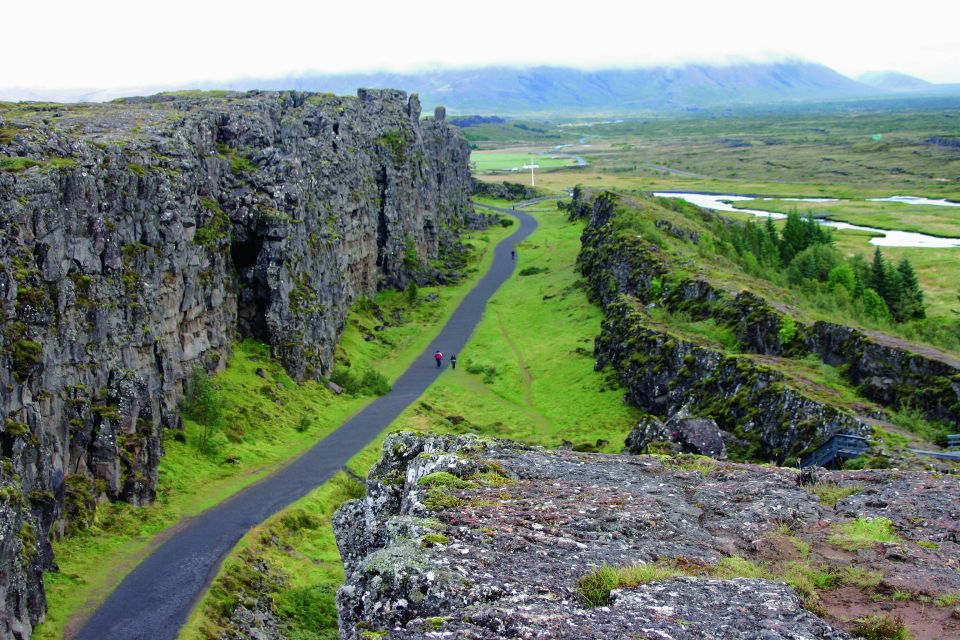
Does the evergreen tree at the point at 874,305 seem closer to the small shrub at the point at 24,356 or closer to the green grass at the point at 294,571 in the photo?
the green grass at the point at 294,571

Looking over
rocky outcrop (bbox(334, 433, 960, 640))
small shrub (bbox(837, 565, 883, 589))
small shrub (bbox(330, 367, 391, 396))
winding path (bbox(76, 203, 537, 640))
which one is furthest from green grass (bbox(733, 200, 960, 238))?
small shrub (bbox(837, 565, 883, 589))

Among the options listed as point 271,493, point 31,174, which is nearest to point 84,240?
point 31,174

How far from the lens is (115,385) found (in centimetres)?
4456

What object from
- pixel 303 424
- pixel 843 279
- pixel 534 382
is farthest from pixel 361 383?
pixel 843 279

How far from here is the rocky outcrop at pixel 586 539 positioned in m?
17.7

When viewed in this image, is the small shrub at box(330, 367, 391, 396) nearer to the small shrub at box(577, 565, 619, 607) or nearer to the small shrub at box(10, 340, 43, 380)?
the small shrub at box(10, 340, 43, 380)

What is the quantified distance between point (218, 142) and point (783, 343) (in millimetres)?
44283

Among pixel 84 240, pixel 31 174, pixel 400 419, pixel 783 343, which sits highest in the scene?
pixel 31 174

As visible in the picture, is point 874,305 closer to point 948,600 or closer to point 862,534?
point 862,534

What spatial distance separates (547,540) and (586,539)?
105cm

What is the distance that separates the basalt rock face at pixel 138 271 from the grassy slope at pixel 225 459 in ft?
3.67

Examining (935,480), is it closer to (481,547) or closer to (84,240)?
(481,547)

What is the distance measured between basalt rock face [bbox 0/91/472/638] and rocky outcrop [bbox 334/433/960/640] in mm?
16966

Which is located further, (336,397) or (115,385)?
(336,397)
